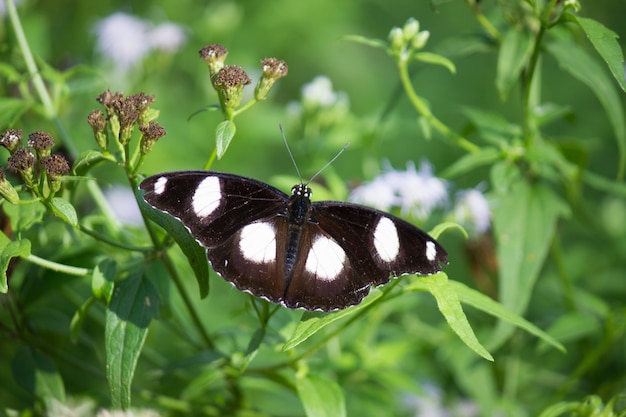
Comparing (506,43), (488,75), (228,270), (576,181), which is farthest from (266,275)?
(488,75)

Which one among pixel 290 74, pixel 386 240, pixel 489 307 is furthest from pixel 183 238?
pixel 290 74

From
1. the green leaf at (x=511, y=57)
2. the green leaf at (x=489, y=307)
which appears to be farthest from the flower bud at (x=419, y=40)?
the green leaf at (x=489, y=307)

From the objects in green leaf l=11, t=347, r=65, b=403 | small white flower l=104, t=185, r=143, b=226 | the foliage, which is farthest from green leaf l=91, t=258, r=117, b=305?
small white flower l=104, t=185, r=143, b=226

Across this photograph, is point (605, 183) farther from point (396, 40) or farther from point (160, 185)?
point (160, 185)

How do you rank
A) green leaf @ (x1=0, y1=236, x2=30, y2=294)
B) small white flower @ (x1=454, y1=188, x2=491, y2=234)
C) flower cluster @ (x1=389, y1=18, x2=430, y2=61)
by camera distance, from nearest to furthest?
green leaf @ (x1=0, y1=236, x2=30, y2=294), flower cluster @ (x1=389, y1=18, x2=430, y2=61), small white flower @ (x1=454, y1=188, x2=491, y2=234)

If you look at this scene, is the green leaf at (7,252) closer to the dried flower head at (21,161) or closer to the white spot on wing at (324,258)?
the dried flower head at (21,161)

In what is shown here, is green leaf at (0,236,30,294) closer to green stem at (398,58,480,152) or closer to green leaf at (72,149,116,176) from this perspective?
green leaf at (72,149,116,176)
